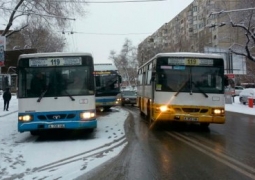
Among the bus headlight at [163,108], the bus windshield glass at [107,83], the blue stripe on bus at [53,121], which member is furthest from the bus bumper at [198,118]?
the bus windshield glass at [107,83]

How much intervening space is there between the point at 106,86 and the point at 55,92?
15.5 metres

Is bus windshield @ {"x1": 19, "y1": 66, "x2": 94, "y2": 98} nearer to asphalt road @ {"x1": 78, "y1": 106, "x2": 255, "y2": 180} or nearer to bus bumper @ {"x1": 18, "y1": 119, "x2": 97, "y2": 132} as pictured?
bus bumper @ {"x1": 18, "y1": 119, "x2": 97, "y2": 132}

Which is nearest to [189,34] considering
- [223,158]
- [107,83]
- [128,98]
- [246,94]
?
[128,98]

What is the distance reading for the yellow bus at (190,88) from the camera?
14102 millimetres

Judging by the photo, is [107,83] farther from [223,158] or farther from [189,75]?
[223,158]

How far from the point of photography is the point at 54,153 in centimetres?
998

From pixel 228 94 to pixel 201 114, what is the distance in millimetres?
25482

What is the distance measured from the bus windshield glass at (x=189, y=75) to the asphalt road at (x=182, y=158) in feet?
5.68

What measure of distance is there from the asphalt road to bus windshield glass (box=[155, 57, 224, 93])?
173 cm

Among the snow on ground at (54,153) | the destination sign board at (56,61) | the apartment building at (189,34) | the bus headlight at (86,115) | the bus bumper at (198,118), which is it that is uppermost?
the apartment building at (189,34)

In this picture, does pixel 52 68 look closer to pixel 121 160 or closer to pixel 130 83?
pixel 121 160

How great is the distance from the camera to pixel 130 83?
10012 centimetres

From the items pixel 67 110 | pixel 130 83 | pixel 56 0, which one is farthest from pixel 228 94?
pixel 130 83

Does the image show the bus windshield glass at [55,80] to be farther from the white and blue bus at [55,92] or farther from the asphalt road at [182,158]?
the asphalt road at [182,158]
